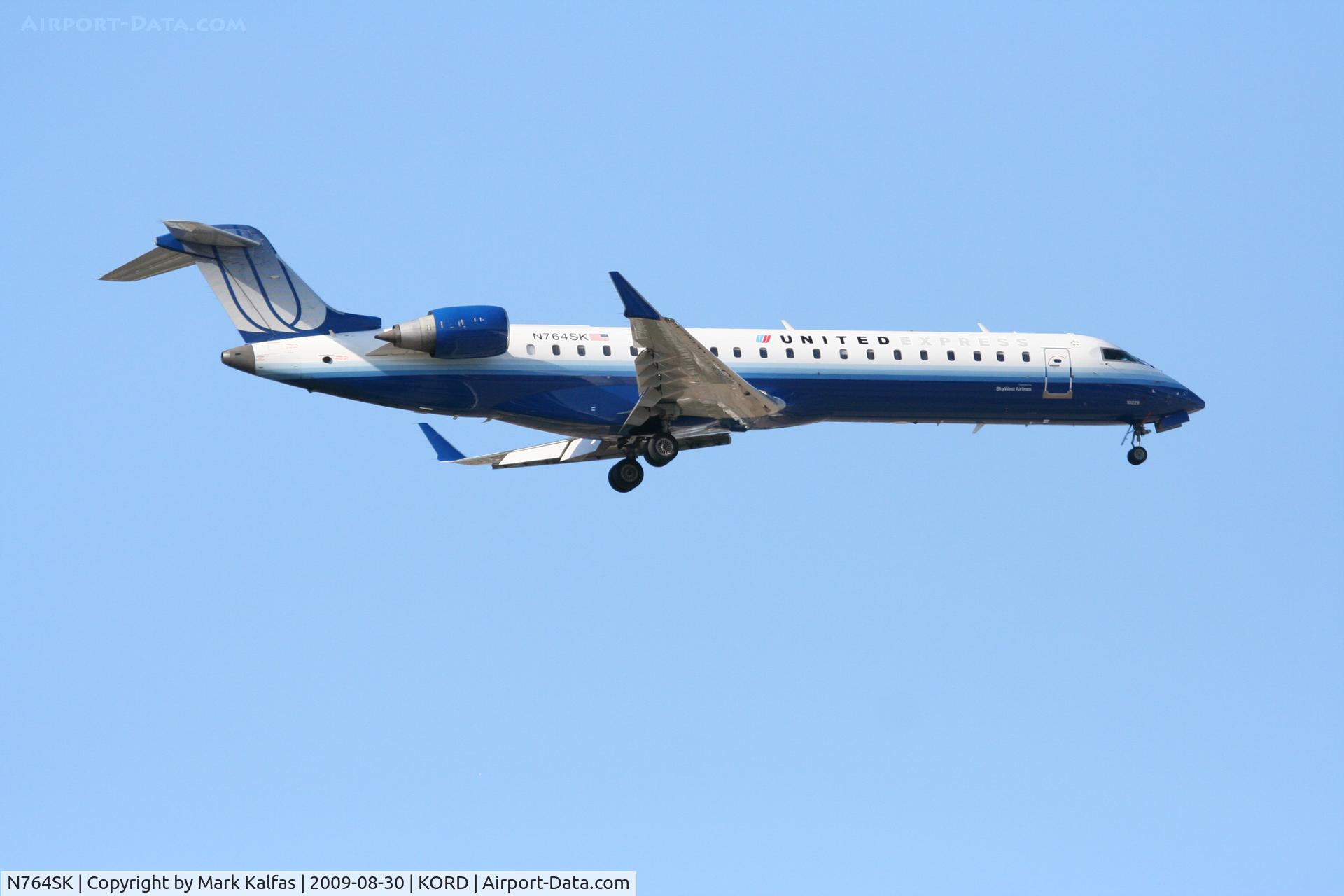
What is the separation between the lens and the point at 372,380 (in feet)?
88.0

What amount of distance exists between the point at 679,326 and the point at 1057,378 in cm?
934

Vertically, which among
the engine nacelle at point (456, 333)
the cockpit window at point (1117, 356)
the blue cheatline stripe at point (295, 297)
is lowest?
the engine nacelle at point (456, 333)

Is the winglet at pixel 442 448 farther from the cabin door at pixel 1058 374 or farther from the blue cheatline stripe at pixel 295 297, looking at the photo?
the cabin door at pixel 1058 374

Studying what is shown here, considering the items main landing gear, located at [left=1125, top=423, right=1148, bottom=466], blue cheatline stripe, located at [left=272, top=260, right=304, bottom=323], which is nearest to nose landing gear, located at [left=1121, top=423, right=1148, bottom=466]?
main landing gear, located at [left=1125, top=423, right=1148, bottom=466]

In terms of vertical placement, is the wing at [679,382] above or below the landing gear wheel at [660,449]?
above

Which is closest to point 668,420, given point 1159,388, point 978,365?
point 978,365

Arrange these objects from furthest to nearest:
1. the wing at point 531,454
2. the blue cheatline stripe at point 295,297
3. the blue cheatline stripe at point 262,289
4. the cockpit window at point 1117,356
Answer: the cockpit window at point 1117,356, the wing at point 531,454, the blue cheatline stripe at point 295,297, the blue cheatline stripe at point 262,289

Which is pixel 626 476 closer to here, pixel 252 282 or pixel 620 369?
pixel 620 369

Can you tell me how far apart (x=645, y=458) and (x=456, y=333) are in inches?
185

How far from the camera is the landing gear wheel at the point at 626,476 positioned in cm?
2944

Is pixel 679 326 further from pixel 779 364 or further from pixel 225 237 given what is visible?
pixel 225 237

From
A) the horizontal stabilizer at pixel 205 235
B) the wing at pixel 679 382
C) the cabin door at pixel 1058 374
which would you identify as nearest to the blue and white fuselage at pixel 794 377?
the cabin door at pixel 1058 374

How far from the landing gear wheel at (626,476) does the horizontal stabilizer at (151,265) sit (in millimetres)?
8557

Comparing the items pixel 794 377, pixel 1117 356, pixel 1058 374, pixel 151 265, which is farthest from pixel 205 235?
pixel 1117 356
